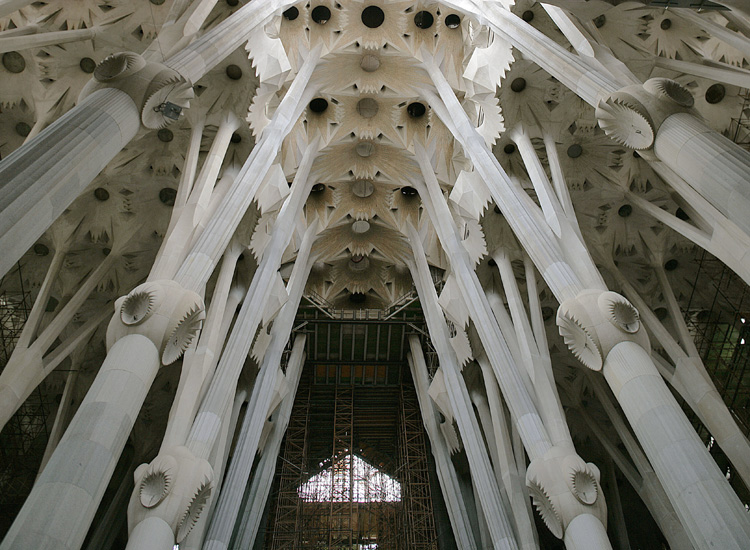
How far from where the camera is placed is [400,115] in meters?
20.6

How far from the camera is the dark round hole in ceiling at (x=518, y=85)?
1352 centimetres

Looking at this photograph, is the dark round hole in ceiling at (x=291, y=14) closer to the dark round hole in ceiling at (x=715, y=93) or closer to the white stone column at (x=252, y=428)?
the white stone column at (x=252, y=428)

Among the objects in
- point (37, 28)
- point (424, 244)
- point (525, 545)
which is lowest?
point (525, 545)

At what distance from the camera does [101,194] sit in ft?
45.9

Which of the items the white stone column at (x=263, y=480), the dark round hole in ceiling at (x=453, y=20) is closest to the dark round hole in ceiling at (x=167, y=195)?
the white stone column at (x=263, y=480)

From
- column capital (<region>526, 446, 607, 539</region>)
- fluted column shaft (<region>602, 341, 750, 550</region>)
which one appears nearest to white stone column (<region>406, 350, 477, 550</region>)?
column capital (<region>526, 446, 607, 539</region>)

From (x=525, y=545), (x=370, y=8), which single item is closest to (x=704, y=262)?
(x=525, y=545)

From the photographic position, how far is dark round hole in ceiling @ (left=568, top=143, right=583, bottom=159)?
46.1 feet

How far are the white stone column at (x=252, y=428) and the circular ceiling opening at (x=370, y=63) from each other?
633 centimetres

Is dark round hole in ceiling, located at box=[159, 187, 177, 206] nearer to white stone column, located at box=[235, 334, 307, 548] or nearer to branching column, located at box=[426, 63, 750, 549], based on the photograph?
white stone column, located at box=[235, 334, 307, 548]

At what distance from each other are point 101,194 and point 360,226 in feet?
34.4

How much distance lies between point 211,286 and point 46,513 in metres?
9.82

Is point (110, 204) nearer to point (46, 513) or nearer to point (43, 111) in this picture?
point (43, 111)

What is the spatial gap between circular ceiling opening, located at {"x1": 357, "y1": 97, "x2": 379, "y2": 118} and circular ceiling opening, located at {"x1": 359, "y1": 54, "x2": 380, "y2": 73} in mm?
1186
